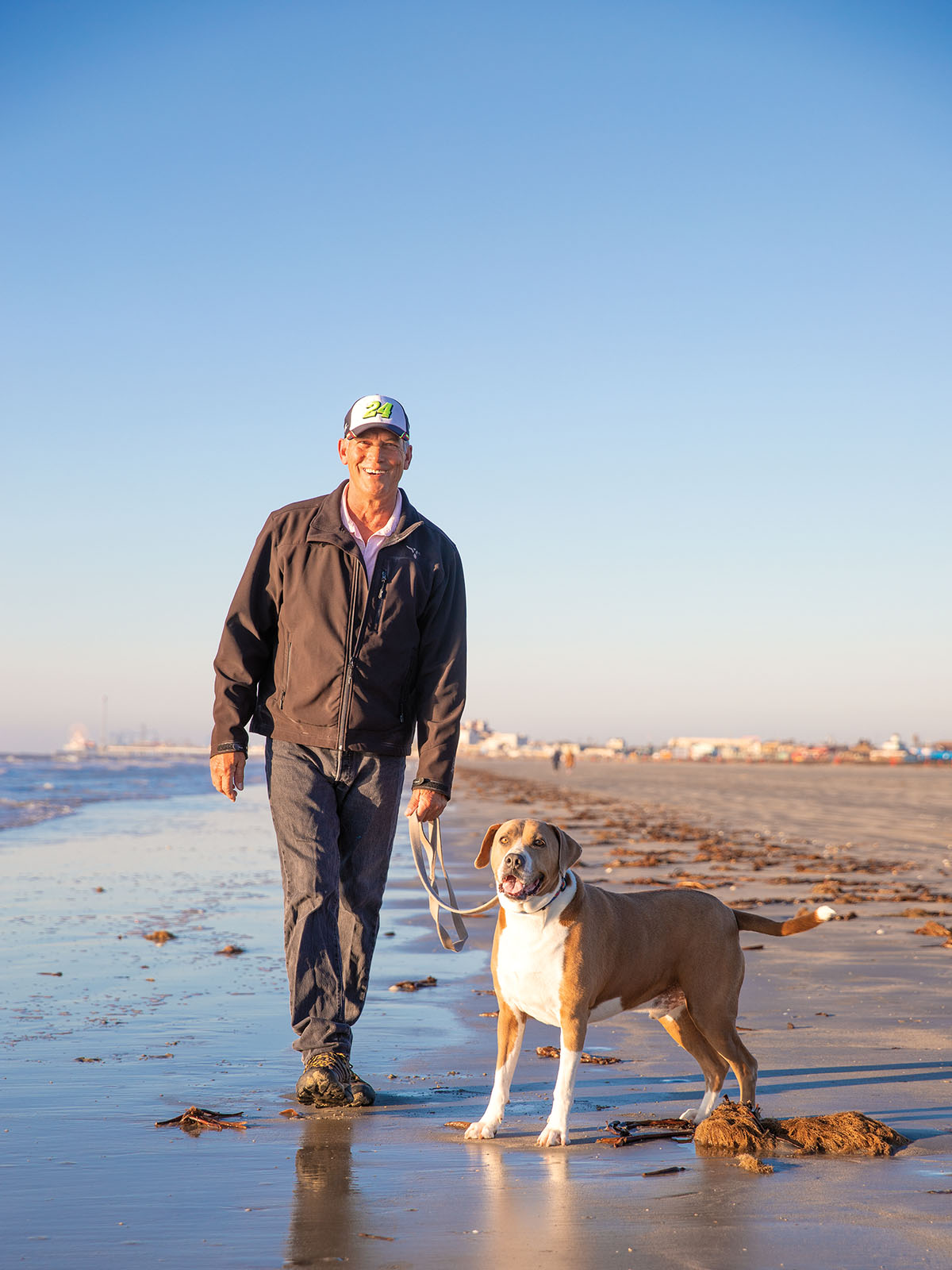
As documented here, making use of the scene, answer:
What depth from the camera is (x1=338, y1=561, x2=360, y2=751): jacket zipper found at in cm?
464

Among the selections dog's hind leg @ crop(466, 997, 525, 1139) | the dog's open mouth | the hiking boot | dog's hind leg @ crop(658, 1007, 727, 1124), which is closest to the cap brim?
the dog's open mouth

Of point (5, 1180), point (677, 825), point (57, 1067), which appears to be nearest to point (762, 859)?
point (677, 825)

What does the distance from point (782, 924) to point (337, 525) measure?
2294 mm

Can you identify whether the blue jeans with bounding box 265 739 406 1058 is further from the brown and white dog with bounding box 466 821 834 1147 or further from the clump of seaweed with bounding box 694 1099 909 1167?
the clump of seaweed with bounding box 694 1099 909 1167

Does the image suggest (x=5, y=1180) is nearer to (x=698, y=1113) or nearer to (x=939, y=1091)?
(x=698, y=1113)

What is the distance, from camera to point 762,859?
13.5 metres

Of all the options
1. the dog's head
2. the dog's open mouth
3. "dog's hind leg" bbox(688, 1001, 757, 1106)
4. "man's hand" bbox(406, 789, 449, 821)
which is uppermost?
"man's hand" bbox(406, 789, 449, 821)

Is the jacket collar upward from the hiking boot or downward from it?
upward

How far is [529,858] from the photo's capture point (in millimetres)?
4004

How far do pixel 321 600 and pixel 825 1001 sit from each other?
11.1ft

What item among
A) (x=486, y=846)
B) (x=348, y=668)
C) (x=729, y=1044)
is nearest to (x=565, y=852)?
(x=486, y=846)

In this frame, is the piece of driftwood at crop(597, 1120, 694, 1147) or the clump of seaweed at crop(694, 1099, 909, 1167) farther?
the piece of driftwood at crop(597, 1120, 694, 1147)

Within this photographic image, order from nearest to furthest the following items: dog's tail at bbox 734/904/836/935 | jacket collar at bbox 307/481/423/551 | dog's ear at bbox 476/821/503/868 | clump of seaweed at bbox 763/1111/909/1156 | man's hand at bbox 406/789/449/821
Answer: clump of seaweed at bbox 763/1111/909/1156, dog's ear at bbox 476/821/503/868, dog's tail at bbox 734/904/836/935, jacket collar at bbox 307/481/423/551, man's hand at bbox 406/789/449/821

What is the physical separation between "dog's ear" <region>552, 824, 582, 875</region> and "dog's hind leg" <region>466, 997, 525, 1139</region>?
20.2 inches
